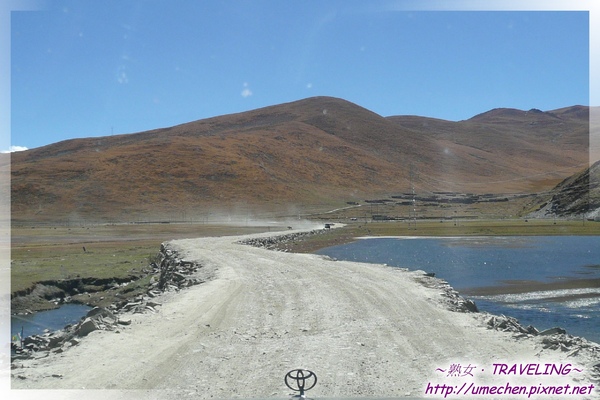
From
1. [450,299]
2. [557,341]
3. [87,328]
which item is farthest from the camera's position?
[450,299]

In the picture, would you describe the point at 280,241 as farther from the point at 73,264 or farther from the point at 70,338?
the point at 70,338

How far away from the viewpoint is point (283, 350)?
1254 centimetres

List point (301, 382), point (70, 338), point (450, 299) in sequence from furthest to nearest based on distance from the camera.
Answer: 1. point (450, 299)
2. point (70, 338)
3. point (301, 382)

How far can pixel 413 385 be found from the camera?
32.7ft

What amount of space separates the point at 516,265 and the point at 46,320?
107ft

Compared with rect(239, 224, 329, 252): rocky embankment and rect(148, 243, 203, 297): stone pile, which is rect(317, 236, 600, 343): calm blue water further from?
rect(148, 243, 203, 297): stone pile

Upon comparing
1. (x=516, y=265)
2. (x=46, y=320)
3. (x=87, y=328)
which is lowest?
(x=46, y=320)

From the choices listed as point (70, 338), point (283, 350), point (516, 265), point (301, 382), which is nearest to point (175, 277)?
point (70, 338)

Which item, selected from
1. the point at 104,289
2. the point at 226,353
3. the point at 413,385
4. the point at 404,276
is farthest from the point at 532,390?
the point at 104,289

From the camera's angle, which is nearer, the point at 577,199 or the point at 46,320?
the point at 46,320

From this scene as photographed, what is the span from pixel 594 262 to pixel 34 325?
3986 cm

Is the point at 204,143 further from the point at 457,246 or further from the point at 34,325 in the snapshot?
the point at 34,325

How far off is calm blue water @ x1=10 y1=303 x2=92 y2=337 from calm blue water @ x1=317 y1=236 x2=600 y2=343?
18.7m

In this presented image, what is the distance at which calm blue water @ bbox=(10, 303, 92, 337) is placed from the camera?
23781mm
